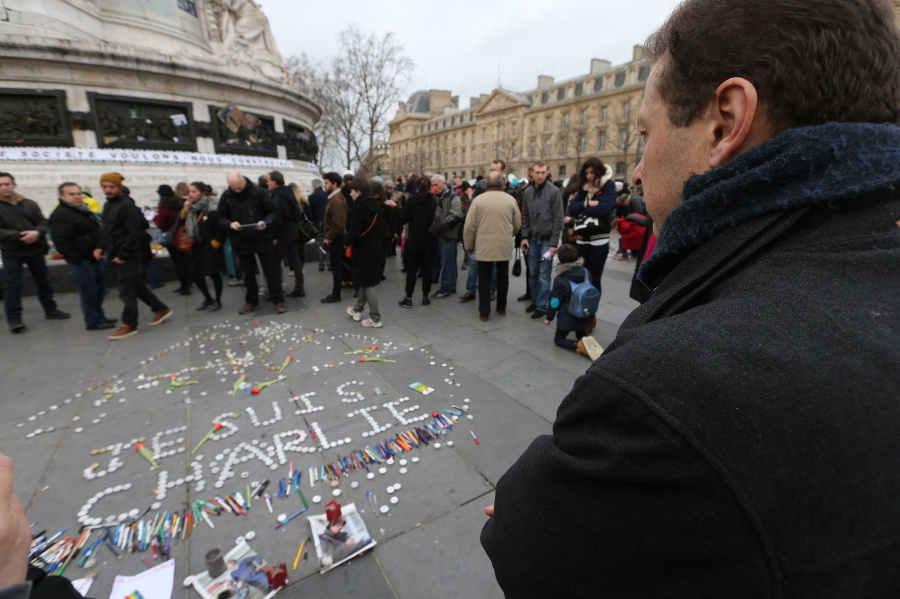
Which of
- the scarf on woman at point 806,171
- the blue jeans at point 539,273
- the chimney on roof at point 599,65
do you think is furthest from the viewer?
the chimney on roof at point 599,65

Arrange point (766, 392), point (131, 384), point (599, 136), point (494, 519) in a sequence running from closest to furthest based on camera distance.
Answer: point (766, 392) → point (494, 519) → point (131, 384) → point (599, 136)

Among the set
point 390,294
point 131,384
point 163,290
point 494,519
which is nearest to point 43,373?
point 131,384

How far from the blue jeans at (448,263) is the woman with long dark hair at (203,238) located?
359 cm

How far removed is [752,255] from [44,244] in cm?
837

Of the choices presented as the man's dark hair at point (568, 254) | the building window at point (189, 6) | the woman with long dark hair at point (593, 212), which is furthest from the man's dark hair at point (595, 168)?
the building window at point (189, 6)

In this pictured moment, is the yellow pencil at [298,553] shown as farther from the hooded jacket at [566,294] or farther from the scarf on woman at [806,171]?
the hooded jacket at [566,294]

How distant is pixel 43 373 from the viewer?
4570 mm

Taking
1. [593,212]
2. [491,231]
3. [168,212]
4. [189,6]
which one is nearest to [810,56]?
[593,212]

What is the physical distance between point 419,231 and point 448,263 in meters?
1.07

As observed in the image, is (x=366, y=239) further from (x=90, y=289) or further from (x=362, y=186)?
(x=90, y=289)

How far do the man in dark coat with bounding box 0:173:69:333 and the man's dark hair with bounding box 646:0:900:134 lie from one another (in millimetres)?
8049

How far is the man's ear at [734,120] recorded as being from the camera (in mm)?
784

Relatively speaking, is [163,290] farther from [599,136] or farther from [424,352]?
[599,136]

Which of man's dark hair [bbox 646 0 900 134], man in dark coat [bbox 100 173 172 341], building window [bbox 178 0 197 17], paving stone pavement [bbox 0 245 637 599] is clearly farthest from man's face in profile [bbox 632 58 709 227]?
building window [bbox 178 0 197 17]
